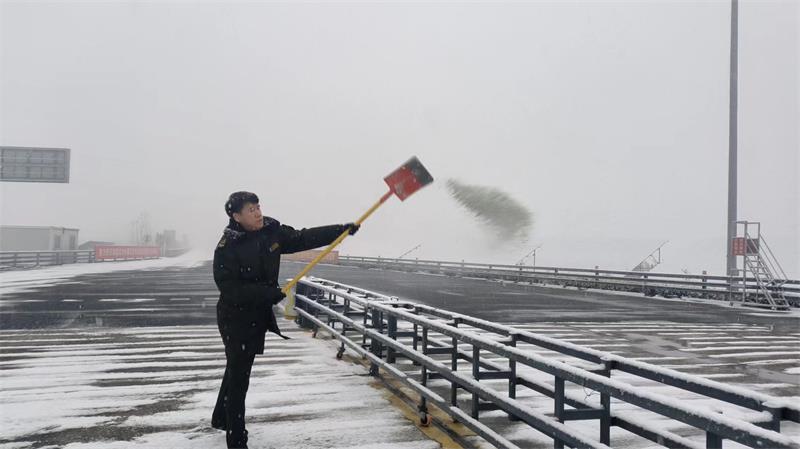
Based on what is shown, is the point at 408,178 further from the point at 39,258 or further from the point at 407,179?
the point at 39,258

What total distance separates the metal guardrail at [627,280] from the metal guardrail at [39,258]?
2479 cm

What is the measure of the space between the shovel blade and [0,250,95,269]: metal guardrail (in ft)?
122

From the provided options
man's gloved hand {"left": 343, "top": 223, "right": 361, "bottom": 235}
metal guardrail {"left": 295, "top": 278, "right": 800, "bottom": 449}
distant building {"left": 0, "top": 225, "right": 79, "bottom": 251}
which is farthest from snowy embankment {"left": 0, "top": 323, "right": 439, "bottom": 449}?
distant building {"left": 0, "top": 225, "right": 79, "bottom": 251}

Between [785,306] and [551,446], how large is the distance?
1725 centimetres

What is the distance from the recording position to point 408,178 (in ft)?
18.5

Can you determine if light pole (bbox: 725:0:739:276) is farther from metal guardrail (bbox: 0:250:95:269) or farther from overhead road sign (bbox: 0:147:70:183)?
metal guardrail (bbox: 0:250:95:269)

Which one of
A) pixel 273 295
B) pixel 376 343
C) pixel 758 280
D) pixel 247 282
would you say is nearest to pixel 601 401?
pixel 273 295

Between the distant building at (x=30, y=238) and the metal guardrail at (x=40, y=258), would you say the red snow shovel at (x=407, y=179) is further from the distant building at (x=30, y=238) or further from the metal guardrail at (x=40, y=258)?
the distant building at (x=30, y=238)

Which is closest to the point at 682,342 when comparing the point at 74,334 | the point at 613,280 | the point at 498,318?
the point at 498,318

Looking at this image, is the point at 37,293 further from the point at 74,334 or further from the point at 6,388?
the point at 6,388

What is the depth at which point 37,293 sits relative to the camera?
1898 cm

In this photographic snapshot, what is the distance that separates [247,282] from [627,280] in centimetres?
2384

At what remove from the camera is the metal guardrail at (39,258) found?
35031 millimetres

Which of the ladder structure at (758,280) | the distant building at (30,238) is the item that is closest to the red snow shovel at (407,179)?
the ladder structure at (758,280)
